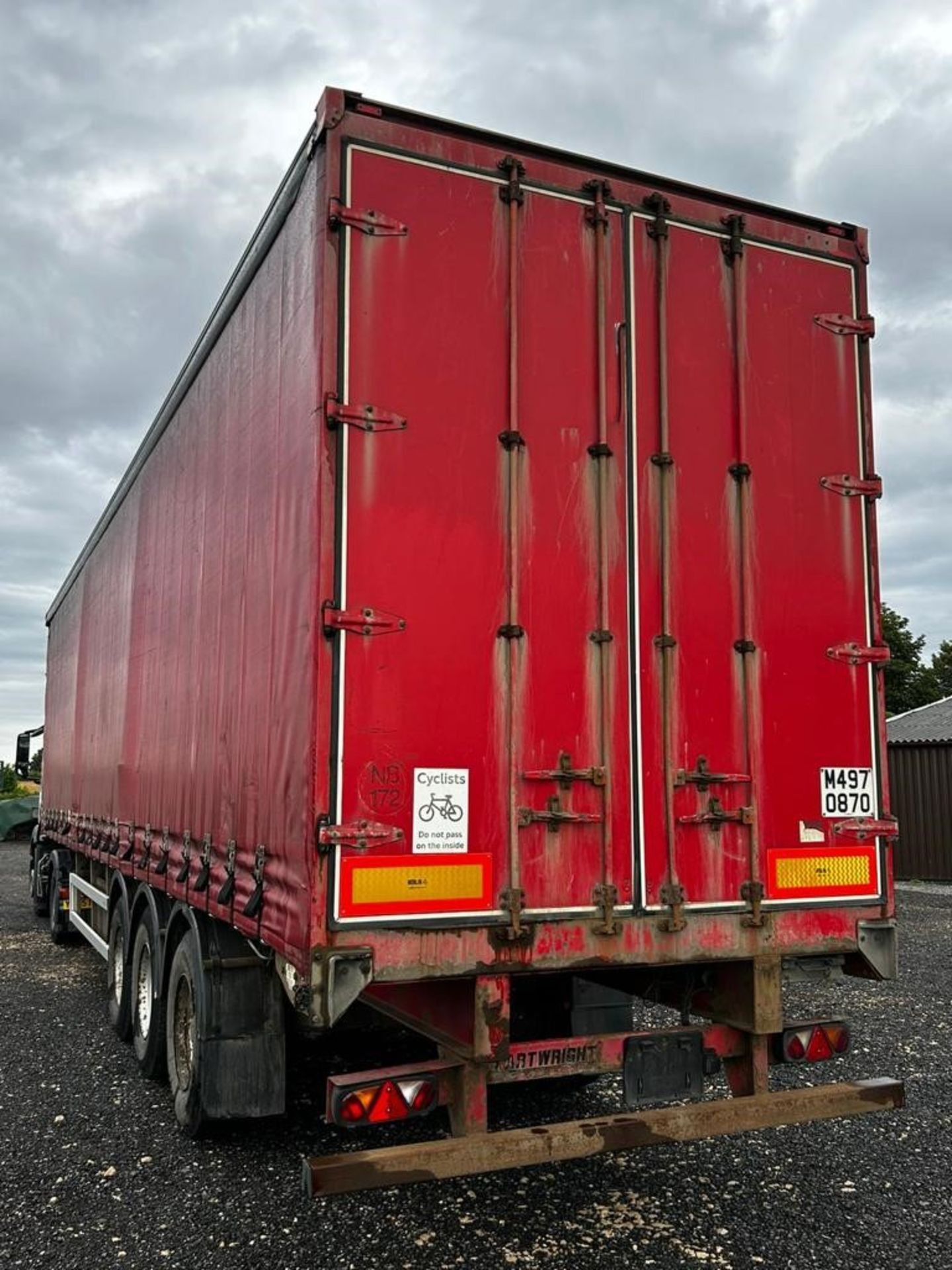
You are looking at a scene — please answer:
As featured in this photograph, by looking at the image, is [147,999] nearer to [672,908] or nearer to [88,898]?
[88,898]

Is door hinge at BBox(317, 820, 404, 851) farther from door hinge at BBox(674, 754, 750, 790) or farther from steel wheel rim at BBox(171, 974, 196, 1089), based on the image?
steel wheel rim at BBox(171, 974, 196, 1089)

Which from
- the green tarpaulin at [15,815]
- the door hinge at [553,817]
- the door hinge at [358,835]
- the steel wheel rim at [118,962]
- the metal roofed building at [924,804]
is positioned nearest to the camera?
the door hinge at [358,835]

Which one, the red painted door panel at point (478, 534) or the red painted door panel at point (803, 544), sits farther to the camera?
the red painted door panel at point (803, 544)

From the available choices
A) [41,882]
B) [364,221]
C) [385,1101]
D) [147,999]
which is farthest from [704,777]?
[41,882]

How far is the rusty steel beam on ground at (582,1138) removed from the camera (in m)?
3.48

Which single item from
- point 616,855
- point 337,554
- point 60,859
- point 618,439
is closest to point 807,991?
point 616,855

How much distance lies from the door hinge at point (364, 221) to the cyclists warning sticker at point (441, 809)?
2124mm

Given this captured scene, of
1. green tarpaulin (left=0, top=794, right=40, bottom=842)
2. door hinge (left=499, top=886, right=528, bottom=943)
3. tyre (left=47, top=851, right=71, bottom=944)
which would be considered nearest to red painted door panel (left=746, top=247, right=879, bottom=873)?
door hinge (left=499, top=886, right=528, bottom=943)

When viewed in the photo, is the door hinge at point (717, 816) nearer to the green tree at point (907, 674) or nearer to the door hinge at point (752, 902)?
the door hinge at point (752, 902)

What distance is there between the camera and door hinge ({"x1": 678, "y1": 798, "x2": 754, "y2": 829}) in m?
4.30

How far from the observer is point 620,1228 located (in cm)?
434

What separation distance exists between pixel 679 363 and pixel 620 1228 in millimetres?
3749

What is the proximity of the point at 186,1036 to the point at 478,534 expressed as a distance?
11.7ft

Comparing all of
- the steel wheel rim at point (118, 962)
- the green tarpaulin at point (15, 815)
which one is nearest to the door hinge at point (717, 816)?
the steel wheel rim at point (118, 962)
